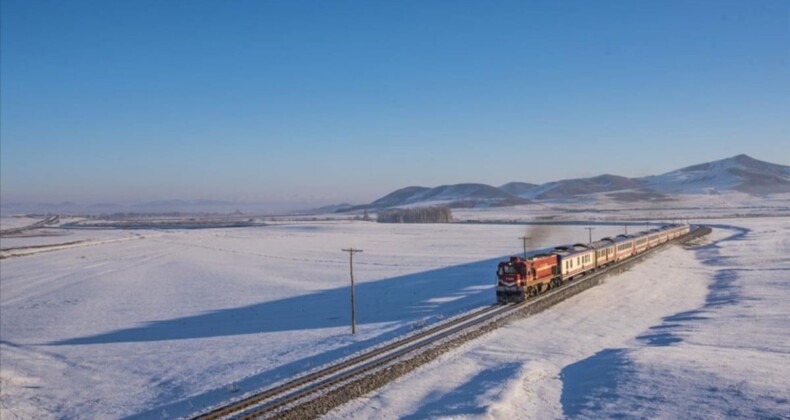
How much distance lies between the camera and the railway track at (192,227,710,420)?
18859 millimetres

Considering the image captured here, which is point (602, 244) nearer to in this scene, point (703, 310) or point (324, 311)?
point (703, 310)

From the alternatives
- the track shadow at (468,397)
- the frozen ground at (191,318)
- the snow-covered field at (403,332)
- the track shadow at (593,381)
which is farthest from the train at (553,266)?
the track shadow at (468,397)

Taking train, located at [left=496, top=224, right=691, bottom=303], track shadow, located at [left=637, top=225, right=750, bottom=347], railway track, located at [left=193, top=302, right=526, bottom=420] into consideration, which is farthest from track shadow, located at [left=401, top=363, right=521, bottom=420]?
train, located at [left=496, top=224, right=691, bottom=303]

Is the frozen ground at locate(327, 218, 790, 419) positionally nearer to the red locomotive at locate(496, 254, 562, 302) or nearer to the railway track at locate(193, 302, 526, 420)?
the railway track at locate(193, 302, 526, 420)

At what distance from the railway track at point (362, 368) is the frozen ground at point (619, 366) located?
86 cm

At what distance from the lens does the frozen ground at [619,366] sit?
18.6 metres

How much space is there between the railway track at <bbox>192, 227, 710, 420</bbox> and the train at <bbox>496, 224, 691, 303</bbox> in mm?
1105

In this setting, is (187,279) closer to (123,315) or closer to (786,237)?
(123,315)

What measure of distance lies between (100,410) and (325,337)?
11382 mm

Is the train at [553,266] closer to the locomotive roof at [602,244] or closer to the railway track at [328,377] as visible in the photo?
the locomotive roof at [602,244]

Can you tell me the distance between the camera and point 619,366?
74.6 ft

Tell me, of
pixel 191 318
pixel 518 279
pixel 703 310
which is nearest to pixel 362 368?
pixel 518 279

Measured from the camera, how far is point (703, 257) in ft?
238

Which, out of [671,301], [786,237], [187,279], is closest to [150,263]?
[187,279]
